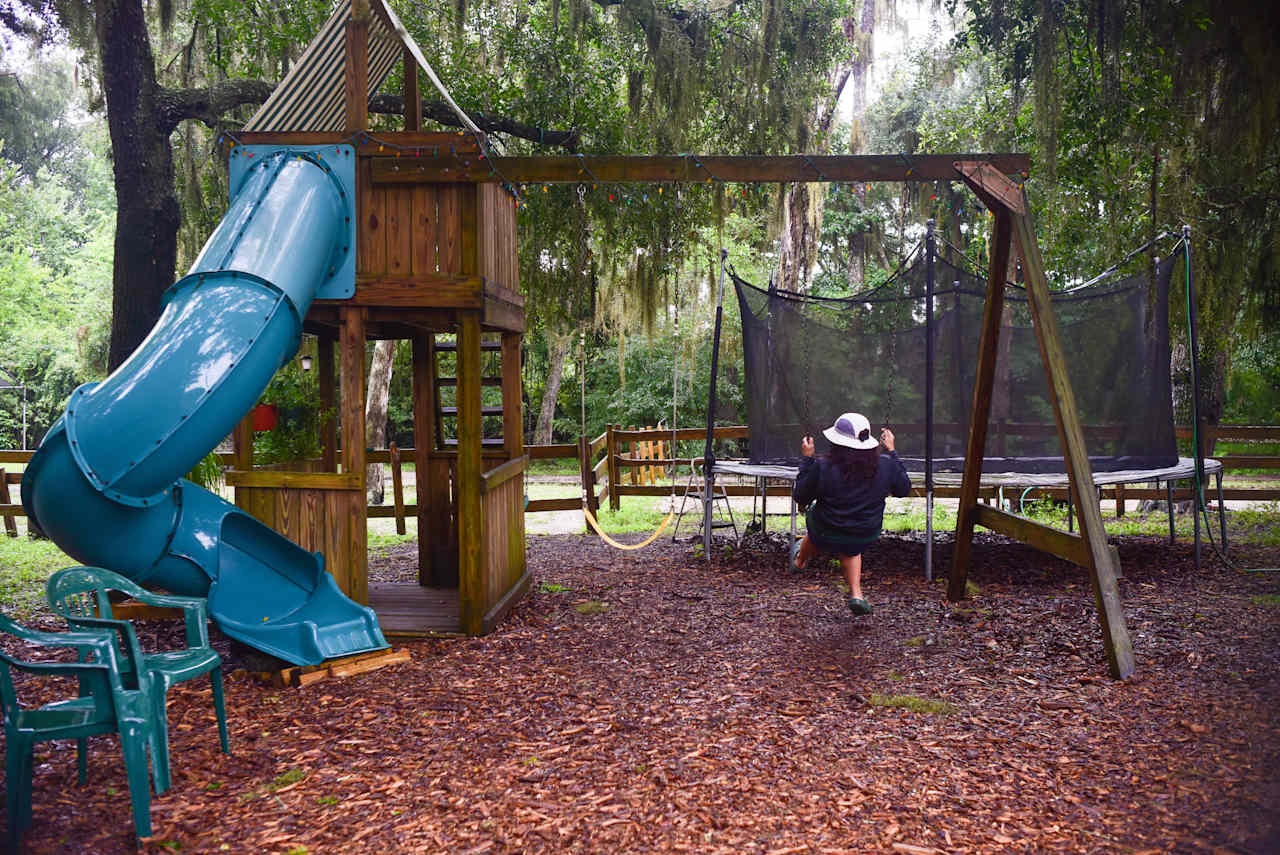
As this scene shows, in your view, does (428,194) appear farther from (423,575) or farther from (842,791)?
(842,791)

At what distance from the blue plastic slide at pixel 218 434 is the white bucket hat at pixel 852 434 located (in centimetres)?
306

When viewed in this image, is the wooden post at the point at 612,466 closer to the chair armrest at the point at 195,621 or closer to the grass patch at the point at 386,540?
the grass patch at the point at 386,540

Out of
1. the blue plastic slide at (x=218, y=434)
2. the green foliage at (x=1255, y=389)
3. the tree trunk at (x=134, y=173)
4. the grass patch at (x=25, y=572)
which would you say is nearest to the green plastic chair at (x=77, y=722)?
the blue plastic slide at (x=218, y=434)

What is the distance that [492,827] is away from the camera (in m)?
3.12

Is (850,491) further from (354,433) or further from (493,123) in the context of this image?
(493,123)

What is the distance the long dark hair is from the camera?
19.5 ft

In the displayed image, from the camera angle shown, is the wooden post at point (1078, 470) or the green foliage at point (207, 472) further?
the green foliage at point (207, 472)

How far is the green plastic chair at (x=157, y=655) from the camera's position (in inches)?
126

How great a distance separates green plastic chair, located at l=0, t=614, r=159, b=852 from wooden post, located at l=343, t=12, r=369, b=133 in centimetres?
354

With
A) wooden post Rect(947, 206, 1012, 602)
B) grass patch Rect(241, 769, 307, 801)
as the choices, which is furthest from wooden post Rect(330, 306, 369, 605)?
wooden post Rect(947, 206, 1012, 602)

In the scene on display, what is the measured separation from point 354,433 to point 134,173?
15.1 ft

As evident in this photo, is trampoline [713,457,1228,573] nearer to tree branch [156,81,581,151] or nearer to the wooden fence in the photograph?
the wooden fence

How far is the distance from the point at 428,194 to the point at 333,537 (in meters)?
2.14

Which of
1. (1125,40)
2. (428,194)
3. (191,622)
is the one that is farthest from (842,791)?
(1125,40)
